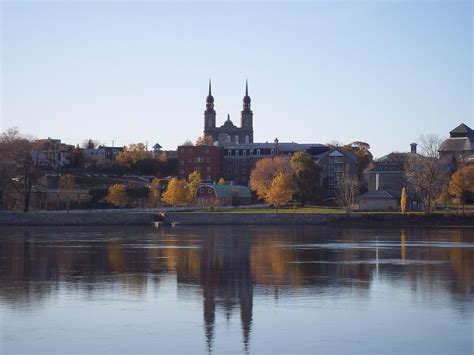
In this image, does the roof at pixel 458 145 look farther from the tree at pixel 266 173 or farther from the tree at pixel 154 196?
the tree at pixel 154 196

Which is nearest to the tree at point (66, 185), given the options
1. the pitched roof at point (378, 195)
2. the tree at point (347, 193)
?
the tree at point (347, 193)

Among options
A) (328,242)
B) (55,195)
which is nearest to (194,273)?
(328,242)

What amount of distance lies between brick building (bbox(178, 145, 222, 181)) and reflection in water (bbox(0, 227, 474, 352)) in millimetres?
60927

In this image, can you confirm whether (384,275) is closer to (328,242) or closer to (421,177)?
(328,242)

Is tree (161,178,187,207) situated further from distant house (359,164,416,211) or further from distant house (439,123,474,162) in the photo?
distant house (439,123,474,162)

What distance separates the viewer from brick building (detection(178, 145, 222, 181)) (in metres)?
124

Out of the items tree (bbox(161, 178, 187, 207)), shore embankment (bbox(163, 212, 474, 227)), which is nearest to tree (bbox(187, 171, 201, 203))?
tree (bbox(161, 178, 187, 207))

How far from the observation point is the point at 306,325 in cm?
2358

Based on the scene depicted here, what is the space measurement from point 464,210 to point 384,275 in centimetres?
5174

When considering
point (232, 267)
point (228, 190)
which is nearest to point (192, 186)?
point (228, 190)

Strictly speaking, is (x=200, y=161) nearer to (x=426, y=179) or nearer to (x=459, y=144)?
(x=459, y=144)

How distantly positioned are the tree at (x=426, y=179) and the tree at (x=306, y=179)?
34.4 feet

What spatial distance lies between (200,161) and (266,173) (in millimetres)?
20694

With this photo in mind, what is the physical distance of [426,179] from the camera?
284 ft
